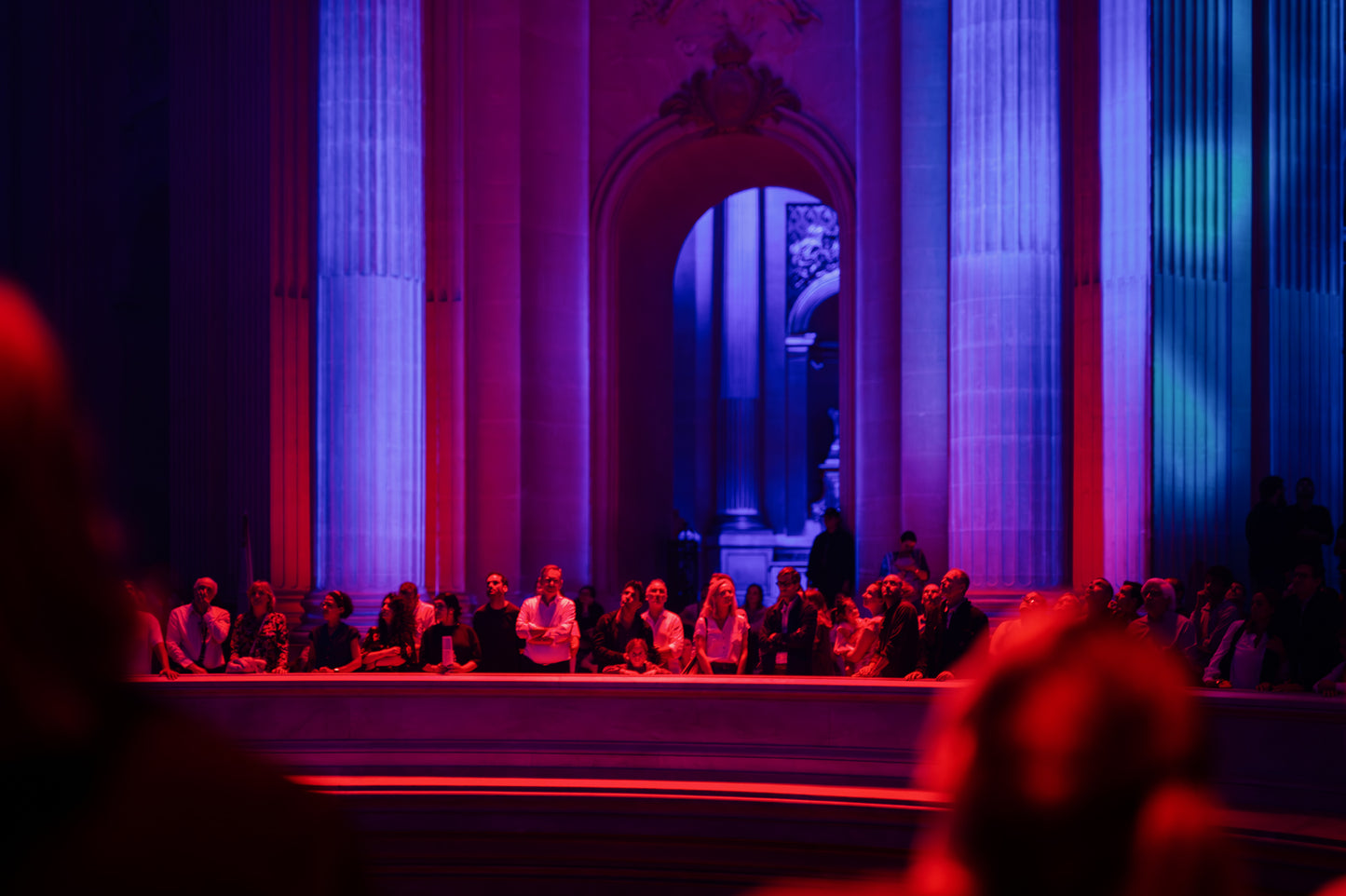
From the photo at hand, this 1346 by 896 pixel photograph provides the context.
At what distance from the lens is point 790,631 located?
1186 cm

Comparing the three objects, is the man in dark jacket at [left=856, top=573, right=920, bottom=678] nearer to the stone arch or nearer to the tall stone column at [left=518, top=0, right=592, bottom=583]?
the tall stone column at [left=518, top=0, right=592, bottom=583]

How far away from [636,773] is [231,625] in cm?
449

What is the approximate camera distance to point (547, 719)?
33.9 ft

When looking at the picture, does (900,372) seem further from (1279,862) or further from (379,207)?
(1279,862)

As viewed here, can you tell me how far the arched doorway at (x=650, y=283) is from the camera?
19406 mm

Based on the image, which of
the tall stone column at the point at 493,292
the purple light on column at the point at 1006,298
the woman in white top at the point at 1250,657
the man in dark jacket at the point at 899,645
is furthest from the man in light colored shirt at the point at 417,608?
the woman in white top at the point at 1250,657

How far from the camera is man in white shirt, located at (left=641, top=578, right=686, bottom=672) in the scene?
11.6m

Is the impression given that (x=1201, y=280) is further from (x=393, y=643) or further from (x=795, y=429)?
(x=795, y=429)

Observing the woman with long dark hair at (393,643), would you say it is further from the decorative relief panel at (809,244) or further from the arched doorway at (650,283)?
the decorative relief panel at (809,244)

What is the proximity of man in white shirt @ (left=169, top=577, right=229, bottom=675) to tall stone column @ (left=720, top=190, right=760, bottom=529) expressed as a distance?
1982cm

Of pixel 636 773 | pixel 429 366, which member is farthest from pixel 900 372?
pixel 636 773

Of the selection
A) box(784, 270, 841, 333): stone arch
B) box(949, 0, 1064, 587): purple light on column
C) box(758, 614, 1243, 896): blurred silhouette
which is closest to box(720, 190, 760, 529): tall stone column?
box(784, 270, 841, 333): stone arch

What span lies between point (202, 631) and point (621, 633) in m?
3.77

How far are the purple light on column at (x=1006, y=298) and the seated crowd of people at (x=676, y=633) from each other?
2.90 metres
